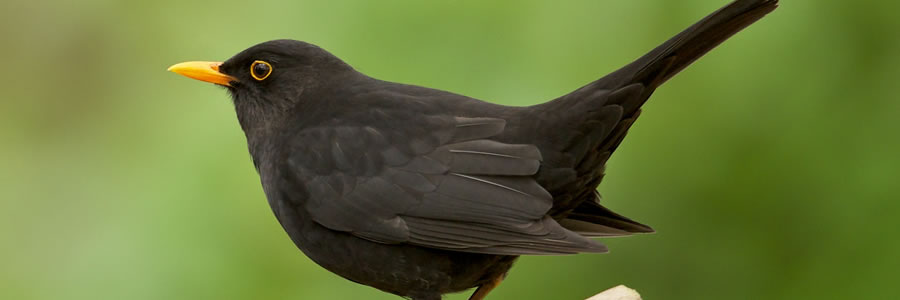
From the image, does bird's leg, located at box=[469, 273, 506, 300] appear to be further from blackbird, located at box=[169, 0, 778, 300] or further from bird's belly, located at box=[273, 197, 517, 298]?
bird's belly, located at box=[273, 197, 517, 298]

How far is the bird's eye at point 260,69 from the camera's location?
13.5 ft

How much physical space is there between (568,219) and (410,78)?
1.14m

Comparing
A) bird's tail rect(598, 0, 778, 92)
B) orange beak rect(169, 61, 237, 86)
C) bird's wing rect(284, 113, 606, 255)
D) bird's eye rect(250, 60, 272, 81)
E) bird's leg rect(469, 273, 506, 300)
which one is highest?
bird's tail rect(598, 0, 778, 92)

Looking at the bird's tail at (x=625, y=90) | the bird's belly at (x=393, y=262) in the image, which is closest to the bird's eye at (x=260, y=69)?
the bird's belly at (x=393, y=262)

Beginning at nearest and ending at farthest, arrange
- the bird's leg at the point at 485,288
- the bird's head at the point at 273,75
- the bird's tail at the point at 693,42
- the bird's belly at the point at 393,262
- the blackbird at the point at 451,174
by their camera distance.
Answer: the bird's tail at the point at 693,42, the blackbird at the point at 451,174, the bird's belly at the point at 393,262, the bird's leg at the point at 485,288, the bird's head at the point at 273,75

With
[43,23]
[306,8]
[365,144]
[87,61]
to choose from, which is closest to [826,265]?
[365,144]

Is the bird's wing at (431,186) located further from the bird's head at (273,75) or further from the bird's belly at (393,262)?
the bird's head at (273,75)

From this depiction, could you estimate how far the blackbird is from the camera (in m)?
3.50

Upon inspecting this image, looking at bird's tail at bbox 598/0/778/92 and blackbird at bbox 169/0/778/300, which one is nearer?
bird's tail at bbox 598/0/778/92

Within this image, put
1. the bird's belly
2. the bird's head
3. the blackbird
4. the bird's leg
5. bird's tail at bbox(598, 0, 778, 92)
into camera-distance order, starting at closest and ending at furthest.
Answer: bird's tail at bbox(598, 0, 778, 92) < the blackbird < the bird's belly < the bird's leg < the bird's head

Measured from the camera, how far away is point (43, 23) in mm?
5863

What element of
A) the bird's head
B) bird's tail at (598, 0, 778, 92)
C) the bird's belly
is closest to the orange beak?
the bird's head

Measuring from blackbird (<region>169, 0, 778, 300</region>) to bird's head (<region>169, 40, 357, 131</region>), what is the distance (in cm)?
A: 10

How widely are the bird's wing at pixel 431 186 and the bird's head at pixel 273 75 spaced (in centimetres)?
23
